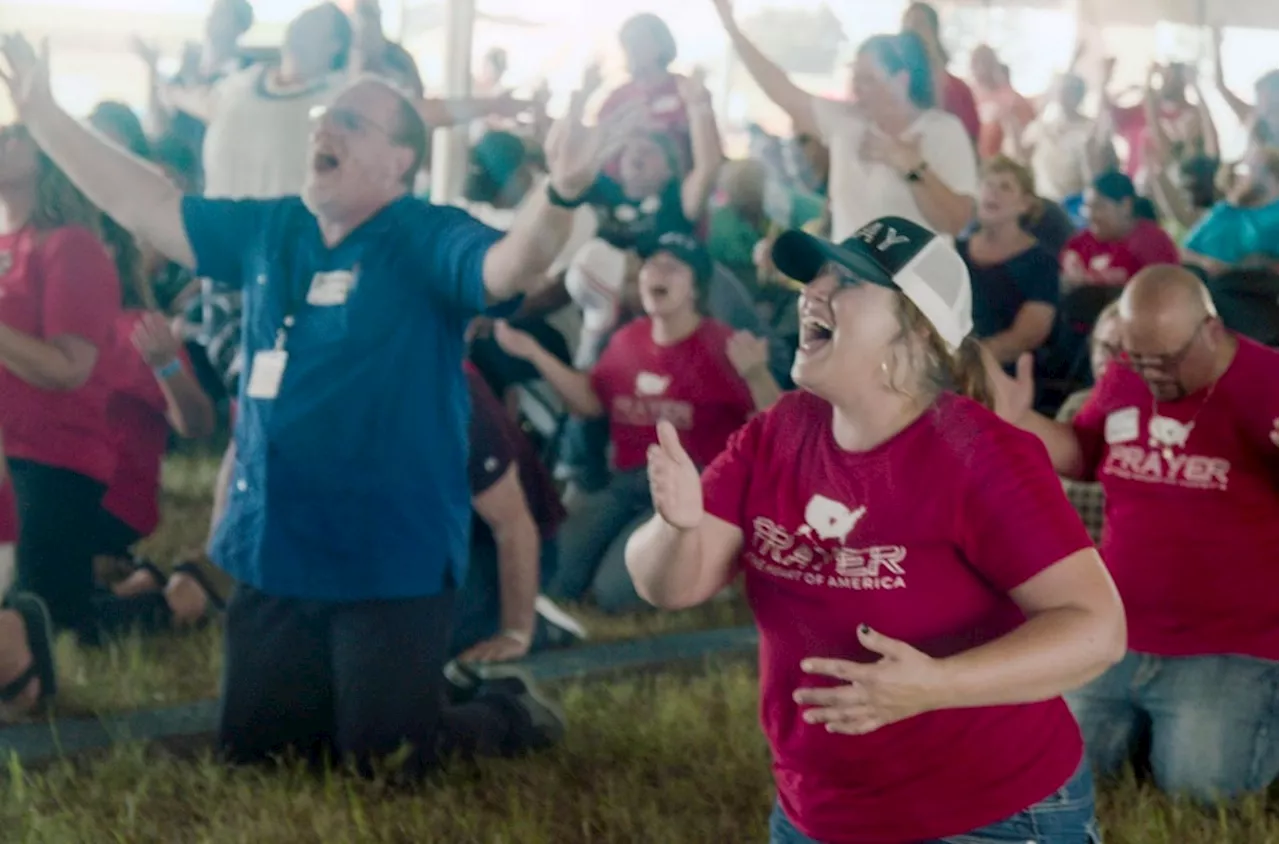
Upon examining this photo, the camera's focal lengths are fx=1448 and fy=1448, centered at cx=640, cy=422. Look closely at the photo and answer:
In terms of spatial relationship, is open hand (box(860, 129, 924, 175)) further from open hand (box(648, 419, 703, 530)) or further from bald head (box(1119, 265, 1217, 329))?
open hand (box(648, 419, 703, 530))

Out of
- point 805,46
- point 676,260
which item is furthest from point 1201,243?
point 676,260

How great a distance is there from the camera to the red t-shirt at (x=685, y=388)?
502cm

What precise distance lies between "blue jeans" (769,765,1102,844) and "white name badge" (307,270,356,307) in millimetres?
1820

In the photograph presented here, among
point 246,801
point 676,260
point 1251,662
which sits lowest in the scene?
point 246,801

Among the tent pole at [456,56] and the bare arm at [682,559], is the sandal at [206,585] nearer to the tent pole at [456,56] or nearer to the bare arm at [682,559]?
the tent pole at [456,56]

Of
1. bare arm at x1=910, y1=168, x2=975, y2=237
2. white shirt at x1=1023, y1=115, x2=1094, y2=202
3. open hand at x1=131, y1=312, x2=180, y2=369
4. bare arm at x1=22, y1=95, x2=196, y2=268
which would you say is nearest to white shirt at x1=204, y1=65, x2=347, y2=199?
open hand at x1=131, y1=312, x2=180, y2=369

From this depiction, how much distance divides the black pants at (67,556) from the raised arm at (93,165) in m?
1.31

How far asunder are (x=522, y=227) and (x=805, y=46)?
3.66 metres

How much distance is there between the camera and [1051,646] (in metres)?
1.75

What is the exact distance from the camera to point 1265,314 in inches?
158

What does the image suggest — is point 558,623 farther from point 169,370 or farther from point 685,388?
point 169,370

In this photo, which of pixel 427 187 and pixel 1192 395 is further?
pixel 427 187

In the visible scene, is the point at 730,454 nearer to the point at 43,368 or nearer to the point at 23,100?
the point at 23,100

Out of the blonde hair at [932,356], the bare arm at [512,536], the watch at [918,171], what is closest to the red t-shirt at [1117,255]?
the watch at [918,171]
